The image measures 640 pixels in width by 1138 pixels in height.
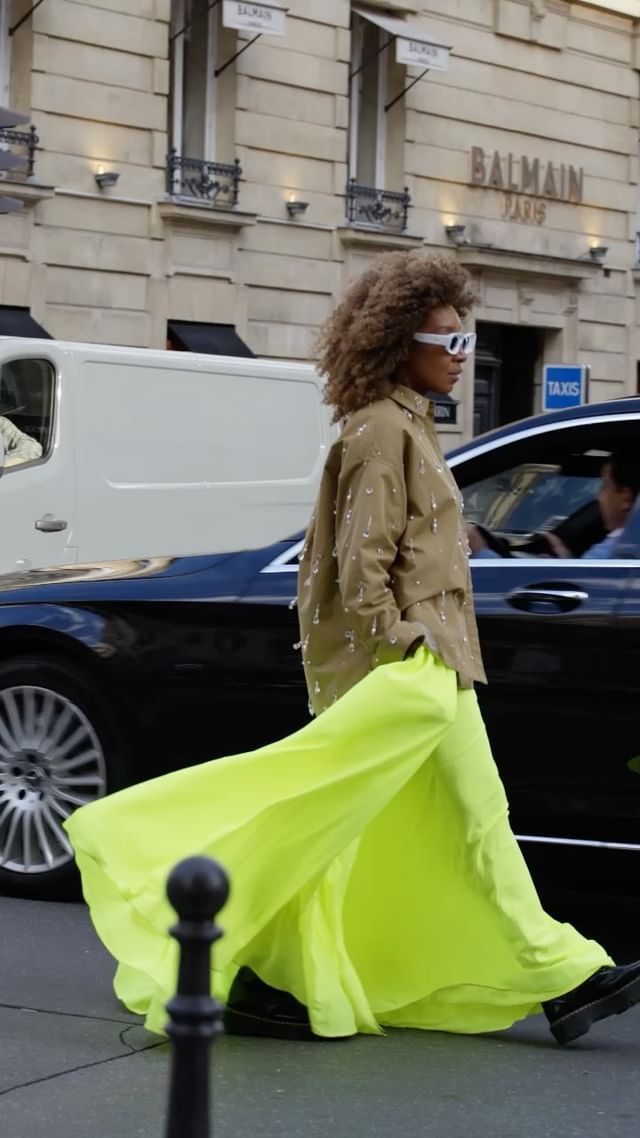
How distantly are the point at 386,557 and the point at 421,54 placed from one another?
22539 mm

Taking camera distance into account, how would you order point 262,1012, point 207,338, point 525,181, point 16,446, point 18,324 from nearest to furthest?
point 262,1012 < point 16,446 < point 18,324 < point 207,338 < point 525,181

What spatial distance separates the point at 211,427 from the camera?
1502cm

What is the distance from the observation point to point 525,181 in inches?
1145

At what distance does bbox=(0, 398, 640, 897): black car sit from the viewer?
564 cm

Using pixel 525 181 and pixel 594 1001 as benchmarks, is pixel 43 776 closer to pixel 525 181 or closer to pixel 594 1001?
pixel 594 1001

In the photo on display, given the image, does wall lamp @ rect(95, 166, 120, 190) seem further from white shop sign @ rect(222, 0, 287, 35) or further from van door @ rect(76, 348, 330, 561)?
van door @ rect(76, 348, 330, 561)

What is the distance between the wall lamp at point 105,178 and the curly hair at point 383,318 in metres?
18.5

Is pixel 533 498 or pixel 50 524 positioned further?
pixel 50 524

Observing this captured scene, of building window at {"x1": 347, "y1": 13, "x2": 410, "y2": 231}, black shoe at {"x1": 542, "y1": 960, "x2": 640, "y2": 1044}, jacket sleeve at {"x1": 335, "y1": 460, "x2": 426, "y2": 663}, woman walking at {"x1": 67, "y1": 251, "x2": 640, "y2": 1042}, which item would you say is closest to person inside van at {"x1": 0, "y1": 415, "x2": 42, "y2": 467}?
woman walking at {"x1": 67, "y1": 251, "x2": 640, "y2": 1042}

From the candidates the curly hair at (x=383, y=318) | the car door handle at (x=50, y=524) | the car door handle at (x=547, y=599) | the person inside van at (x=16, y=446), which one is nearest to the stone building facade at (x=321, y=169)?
the person inside van at (x=16, y=446)

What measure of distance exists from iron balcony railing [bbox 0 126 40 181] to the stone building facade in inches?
3.2

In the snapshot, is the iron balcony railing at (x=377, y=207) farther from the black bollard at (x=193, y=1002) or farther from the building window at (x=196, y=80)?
the black bollard at (x=193, y=1002)

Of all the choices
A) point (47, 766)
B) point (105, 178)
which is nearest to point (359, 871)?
point (47, 766)

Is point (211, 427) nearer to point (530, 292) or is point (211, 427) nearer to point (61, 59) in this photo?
point (61, 59)
